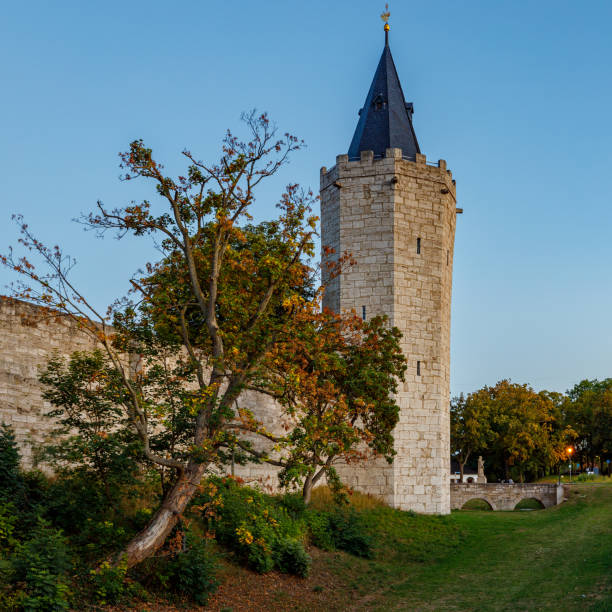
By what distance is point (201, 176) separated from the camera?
1096cm

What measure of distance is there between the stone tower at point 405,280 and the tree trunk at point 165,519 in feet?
35.9

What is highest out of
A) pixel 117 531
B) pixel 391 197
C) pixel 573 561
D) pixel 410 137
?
pixel 410 137

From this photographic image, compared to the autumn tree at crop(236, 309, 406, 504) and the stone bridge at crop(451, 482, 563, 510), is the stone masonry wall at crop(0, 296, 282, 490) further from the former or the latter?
the stone bridge at crop(451, 482, 563, 510)

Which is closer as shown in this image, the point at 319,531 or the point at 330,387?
the point at 330,387

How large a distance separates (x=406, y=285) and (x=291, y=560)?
10527 millimetres

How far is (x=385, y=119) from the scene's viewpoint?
23.7 metres

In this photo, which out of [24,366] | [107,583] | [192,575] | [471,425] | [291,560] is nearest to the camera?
[107,583]

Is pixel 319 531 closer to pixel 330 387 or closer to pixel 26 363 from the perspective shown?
pixel 330 387

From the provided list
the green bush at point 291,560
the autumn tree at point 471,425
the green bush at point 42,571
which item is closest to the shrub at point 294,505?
the green bush at point 291,560

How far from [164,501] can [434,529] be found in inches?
438

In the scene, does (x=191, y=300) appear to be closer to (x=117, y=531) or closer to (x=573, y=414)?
(x=117, y=531)

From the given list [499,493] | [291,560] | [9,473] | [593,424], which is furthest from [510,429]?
[9,473]

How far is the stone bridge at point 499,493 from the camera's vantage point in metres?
34.7

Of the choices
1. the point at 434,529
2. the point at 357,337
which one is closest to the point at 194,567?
the point at 357,337
